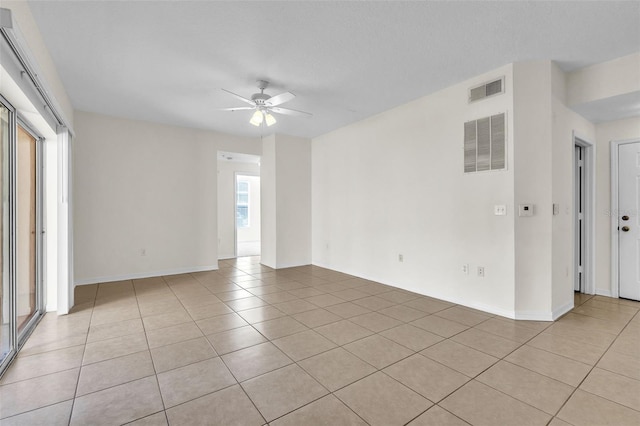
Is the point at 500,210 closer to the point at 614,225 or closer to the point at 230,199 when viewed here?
the point at 614,225

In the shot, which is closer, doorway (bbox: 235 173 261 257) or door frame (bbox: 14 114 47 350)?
door frame (bbox: 14 114 47 350)

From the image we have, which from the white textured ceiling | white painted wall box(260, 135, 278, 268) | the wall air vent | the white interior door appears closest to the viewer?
the white textured ceiling

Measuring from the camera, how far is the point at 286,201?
20.4 ft

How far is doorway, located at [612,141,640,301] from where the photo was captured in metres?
3.92

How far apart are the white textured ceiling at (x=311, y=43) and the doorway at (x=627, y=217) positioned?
1.67 meters

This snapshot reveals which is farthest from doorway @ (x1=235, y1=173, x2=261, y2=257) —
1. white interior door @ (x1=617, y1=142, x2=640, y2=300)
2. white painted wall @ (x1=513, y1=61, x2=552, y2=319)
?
white interior door @ (x1=617, y1=142, x2=640, y2=300)

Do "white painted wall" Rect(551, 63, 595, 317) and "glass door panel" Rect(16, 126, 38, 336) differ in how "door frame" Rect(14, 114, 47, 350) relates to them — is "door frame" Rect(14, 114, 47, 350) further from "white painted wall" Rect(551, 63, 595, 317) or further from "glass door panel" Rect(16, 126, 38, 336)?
"white painted wall" Rect(551, 63, 595, 317)

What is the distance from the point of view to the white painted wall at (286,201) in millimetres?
6117

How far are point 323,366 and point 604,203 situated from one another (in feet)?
15.2

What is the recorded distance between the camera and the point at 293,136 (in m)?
6.33

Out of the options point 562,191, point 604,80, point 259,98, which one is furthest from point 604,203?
point 259,98

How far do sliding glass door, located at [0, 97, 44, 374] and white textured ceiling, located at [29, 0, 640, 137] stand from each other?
0.96m

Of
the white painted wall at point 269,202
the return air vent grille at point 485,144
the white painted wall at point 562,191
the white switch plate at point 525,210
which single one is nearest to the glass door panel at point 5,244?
the white painted wall at point 269,202

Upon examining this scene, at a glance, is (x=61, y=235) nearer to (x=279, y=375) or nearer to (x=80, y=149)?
(x=80, y=149)
